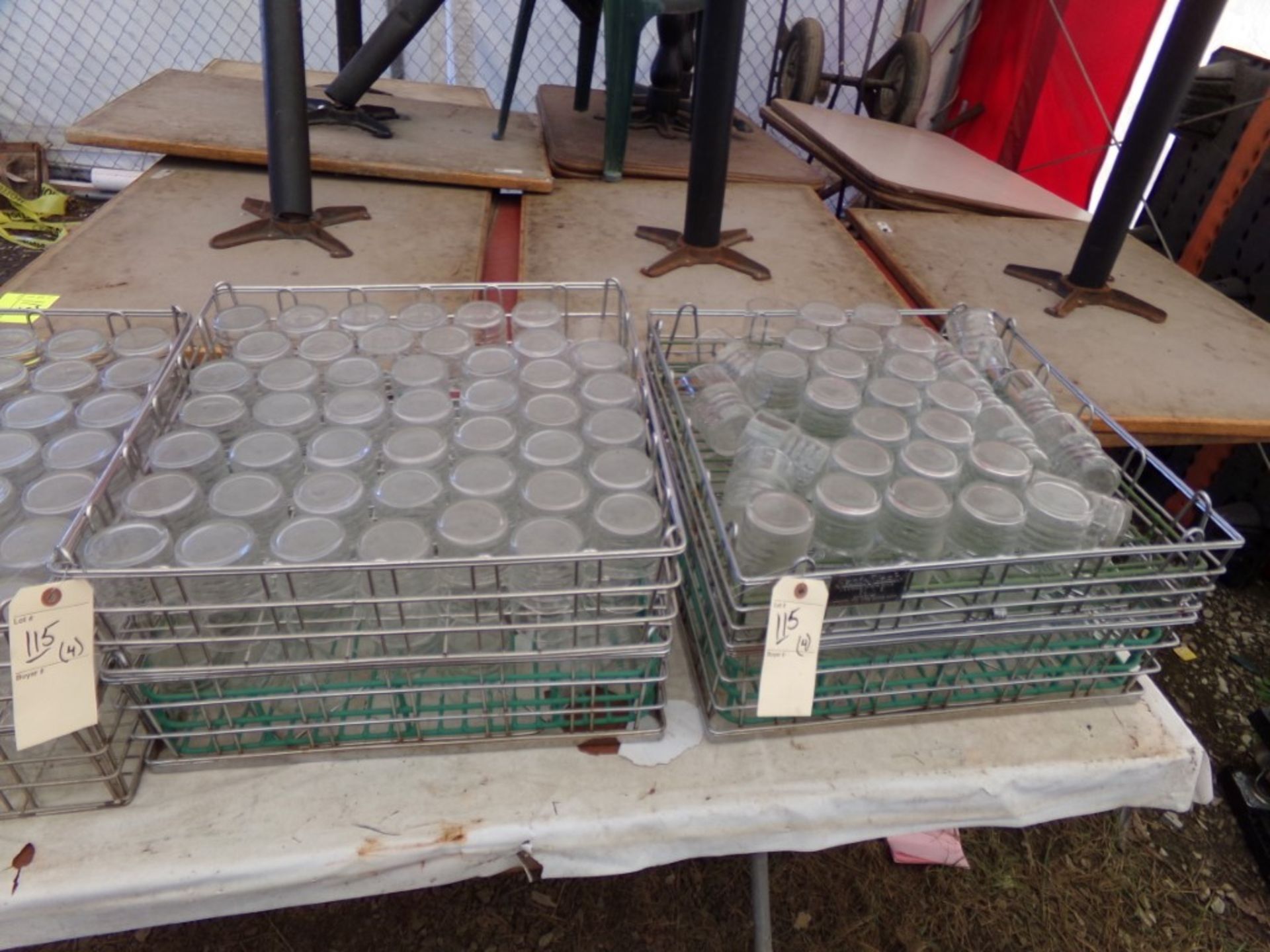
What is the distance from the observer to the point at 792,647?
1.95ft

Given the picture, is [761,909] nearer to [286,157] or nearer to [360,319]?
[360,319]

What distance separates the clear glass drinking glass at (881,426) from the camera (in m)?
0.77

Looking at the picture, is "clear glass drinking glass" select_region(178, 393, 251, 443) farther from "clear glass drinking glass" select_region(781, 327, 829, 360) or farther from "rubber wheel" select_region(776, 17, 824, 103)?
"rubber wheel" select_region(776, 17, 824, 103)

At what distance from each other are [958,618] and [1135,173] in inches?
46.1

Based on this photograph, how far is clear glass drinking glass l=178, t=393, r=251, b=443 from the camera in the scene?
742mm

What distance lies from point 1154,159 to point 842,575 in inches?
50.0

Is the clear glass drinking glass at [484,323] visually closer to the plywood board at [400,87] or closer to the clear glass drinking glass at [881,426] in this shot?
the clear glass drinking glass at [881,426]

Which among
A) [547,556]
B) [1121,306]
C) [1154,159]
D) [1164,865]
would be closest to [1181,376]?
[1121,306]

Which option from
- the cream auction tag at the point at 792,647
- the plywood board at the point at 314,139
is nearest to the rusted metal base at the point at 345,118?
the plywood board at the point at 314,139

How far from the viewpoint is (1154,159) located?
4.53 feet

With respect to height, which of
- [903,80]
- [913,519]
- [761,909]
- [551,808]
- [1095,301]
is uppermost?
[903,80]

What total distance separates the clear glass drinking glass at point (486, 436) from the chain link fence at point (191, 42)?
3.49 m

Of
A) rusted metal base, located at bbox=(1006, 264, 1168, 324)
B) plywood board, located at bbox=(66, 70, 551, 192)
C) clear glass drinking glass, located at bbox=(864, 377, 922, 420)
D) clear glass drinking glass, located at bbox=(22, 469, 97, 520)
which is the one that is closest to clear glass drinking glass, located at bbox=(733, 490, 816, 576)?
clear glass drinking glass, located at bbox=(864, 377, 922, 420)

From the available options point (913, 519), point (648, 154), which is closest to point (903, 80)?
point (648, 154)
